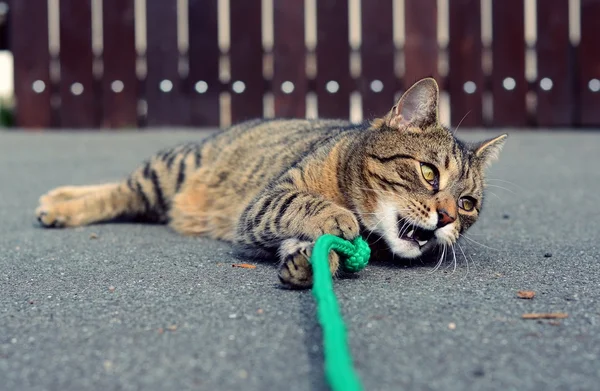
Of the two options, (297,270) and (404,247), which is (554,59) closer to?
(404,247)

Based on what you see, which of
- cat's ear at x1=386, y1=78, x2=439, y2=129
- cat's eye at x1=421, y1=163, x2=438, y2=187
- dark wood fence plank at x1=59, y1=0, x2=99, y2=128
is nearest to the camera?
cat's eye at x1=421, y1=163, x2=438, y2=187

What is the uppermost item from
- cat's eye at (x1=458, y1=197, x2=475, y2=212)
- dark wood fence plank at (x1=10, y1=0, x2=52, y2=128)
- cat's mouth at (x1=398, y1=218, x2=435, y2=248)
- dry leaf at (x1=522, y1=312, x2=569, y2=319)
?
dark wood fence plank at (x1=10, y1=0, x2=52, y2=128)

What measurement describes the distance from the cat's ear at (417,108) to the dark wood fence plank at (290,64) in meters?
4.72

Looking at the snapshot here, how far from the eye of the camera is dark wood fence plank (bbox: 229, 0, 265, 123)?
764cm

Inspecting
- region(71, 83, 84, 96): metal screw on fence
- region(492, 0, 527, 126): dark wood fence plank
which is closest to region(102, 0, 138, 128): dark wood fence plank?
region(71, 83, 84, 96): metal screw on fence

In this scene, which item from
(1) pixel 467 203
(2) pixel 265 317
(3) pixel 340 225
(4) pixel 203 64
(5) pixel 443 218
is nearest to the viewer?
(2) pixel 265 317

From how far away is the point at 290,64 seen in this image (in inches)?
300

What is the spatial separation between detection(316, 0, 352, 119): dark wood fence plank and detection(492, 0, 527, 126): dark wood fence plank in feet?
5.06

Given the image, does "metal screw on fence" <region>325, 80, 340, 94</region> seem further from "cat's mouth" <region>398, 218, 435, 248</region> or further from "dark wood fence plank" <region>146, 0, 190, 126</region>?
"cat's mouth" <region>398, 218, 435, 248</region>

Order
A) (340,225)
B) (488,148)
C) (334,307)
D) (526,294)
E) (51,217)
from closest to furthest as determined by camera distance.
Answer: (334,307), (526,294), (340,225), (488,148), (51,217)

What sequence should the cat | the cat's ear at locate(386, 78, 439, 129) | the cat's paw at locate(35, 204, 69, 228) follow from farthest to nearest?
the cat's paw at locate(35, 204, 69, 228) → the cat's ear at locate(386, 78, 439, 129) → the cat

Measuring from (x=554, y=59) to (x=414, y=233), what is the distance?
18.4 ft

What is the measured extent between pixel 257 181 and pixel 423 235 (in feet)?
3.51

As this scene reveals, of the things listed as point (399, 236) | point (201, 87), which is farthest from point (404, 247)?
point (201, 87)
